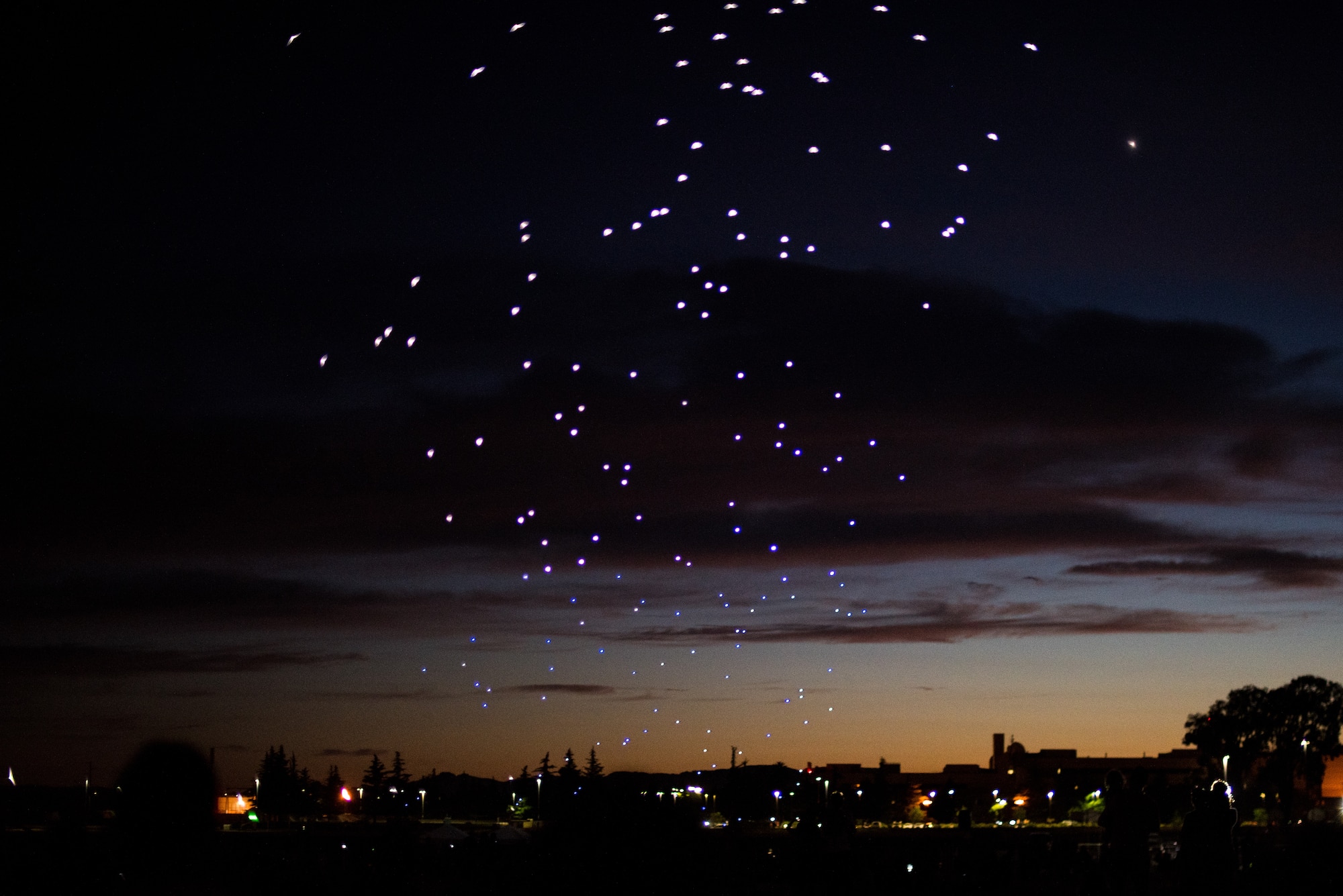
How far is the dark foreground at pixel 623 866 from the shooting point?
19.3ft

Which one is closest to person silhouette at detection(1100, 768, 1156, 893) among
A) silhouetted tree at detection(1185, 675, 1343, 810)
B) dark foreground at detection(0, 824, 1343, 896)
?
dark foreground at detection(0, 824, 1343, 896)

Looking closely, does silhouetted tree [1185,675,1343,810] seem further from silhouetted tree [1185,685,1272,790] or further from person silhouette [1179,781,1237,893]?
person silhouette [1179,781,1237,893]

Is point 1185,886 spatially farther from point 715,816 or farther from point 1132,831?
point 715,816

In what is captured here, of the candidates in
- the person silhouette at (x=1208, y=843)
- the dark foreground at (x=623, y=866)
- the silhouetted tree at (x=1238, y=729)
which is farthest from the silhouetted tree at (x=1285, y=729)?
the person silhouette at (x=1208, y=843)

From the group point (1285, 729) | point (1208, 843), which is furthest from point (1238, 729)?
point (1208, 843)

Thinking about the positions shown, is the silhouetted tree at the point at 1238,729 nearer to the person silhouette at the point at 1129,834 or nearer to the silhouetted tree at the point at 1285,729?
the silhouetted tree at the point at 1285,729

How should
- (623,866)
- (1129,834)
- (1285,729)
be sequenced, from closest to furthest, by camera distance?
(623,866) < (1129,834) < (1285,729)

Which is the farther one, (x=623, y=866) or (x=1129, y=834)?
(x=1129, y=834)

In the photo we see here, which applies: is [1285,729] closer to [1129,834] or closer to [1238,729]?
[1238,729]

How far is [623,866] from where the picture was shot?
1093 centimetres

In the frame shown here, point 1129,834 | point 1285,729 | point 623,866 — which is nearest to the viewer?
point 623,866

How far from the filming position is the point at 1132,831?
11609 millimetres

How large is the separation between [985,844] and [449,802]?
415 ft

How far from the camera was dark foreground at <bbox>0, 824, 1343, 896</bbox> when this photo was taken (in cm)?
589
